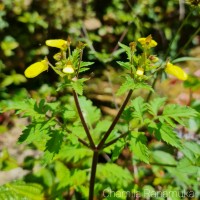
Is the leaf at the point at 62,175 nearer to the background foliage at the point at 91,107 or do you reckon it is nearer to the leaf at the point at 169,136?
the background foliage at the point at 91,107

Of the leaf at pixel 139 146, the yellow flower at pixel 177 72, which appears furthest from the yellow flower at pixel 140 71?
the leaf at pixel 139 146

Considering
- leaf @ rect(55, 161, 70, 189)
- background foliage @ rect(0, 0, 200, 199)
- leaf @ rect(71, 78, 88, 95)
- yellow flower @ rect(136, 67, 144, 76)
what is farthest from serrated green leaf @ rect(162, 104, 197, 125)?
leaf @ rect(55, 161, 70, 189)

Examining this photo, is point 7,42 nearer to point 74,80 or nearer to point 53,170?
point 53,170

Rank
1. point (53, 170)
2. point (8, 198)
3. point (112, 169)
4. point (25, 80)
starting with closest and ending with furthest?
point (8, 198) < point (112, 169) < point (53, 170) < point (25, 80)

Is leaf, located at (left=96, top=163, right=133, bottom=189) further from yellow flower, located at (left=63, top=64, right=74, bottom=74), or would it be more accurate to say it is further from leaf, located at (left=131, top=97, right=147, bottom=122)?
yellow flower, located at (left=63, top=64, right=74, bottom=74)

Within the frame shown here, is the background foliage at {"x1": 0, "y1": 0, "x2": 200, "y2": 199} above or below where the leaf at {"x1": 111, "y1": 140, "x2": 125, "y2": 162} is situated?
above

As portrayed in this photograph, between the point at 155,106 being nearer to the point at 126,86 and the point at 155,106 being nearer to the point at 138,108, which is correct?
the point at 138,108

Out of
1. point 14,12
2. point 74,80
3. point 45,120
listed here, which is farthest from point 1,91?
point 74,80
